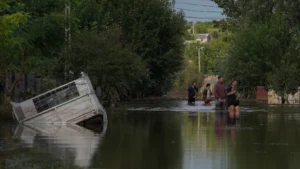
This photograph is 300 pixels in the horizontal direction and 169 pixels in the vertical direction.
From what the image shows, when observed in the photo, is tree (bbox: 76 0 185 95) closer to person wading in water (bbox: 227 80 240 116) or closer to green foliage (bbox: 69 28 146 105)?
green foliage (bbox: 69 28 146 105)

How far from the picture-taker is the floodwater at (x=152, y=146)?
48.6 feet

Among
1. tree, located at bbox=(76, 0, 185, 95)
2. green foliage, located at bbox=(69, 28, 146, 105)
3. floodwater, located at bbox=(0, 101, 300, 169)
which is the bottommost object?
floodwater, located at bbox=(0, 101, 300, 169)

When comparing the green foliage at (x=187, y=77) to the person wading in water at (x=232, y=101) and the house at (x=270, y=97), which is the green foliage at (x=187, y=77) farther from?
the person wading in water at (x=232, y=101)

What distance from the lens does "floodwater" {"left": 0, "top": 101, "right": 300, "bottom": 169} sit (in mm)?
14812

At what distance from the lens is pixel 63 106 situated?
25250 millimetres

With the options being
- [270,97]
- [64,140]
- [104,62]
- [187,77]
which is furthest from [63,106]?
[187,77]

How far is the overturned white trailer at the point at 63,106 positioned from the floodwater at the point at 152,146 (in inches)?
24.9

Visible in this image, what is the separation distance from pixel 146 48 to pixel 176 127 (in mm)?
39716

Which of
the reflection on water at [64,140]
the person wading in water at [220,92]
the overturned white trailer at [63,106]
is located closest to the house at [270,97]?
the person wading in water at [220,92]

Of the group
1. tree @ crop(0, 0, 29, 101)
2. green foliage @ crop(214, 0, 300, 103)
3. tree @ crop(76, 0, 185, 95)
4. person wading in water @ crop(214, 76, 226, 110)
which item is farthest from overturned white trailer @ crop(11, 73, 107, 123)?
green foliage @ crop(214, 0, 300, 103)

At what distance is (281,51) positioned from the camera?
63.6 m

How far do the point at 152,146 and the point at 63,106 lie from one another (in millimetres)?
7563

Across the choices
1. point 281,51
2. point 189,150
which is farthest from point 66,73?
point 281,51

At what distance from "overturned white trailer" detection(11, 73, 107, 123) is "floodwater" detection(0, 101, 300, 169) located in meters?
0.63
